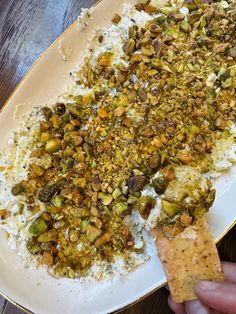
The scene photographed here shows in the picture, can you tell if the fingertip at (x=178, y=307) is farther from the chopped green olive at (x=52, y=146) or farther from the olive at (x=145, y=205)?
the chopped green olive at (x=52, y=146)

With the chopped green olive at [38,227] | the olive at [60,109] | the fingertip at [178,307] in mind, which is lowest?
the fingertip at [178,307]

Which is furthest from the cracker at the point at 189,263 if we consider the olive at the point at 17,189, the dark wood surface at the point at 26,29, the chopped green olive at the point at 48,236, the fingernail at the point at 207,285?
the dark wood surface at the point at 26,29

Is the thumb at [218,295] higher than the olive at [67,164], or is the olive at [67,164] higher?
the olive at [67,164]

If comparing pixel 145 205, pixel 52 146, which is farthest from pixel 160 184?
pixel 52 146

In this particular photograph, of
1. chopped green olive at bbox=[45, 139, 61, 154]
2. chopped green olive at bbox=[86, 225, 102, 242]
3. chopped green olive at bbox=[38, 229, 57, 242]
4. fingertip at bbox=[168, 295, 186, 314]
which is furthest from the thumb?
chopped green olive at bbox=[45, 139, 61, 154]

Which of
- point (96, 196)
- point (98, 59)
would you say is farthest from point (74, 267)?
point (98, 59)

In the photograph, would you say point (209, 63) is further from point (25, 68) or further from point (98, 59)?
point (25, 68)

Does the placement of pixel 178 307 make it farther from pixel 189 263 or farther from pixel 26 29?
pixel 26 29
